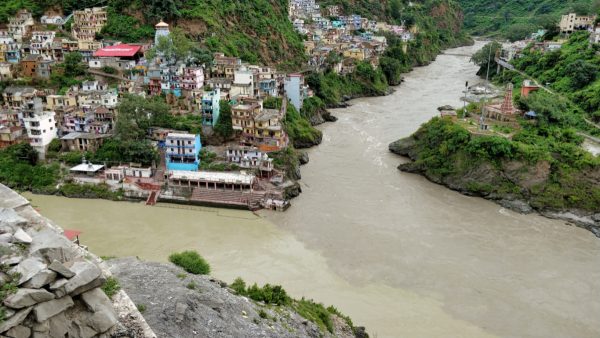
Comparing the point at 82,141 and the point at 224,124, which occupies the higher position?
the point at 224,124

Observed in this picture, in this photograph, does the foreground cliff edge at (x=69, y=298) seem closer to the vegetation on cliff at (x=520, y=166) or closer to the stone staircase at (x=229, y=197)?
the stone staircase at (x=229, y=197)

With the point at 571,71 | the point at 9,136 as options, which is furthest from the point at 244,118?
the point at 571,71

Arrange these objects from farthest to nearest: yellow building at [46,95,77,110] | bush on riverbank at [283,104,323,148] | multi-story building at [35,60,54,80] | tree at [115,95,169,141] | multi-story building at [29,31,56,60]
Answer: multi-story building at [29,31,56,60]
multi-story building at [35,60,54,80]
bush on riverbank at [283,104,323,148]
yellow building at [46,95,77,110]
tree at [115,95,169,141]

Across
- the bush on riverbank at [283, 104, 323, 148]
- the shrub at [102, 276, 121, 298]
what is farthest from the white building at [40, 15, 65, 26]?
the shrub at [102, 276, 121, 298]

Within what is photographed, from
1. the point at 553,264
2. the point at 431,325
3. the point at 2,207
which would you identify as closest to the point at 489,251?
the point at 553,264

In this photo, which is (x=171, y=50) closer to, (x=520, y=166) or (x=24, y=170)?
(x=24, y=170)

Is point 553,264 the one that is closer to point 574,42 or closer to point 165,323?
point 165,323

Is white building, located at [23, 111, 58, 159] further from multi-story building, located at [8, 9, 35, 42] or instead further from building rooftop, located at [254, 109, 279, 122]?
multi-story building, located at [8, 9, 35, 42]

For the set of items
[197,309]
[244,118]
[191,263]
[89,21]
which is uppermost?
[89,21]
